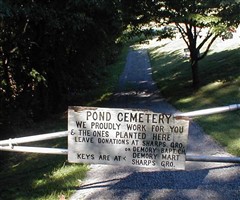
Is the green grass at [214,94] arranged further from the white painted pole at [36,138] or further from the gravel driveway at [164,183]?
the white painted pole at [36,138]

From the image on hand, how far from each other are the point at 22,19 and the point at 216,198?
390 inches

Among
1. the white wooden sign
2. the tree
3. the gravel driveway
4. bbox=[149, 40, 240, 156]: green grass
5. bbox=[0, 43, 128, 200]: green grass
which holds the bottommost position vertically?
bbox=[0, 43, 128, 200]: green grass

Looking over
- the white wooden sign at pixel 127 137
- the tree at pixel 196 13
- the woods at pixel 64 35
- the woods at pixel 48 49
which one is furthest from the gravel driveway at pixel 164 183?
the tree at pixel 196 13

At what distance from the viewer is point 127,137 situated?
426 centimetres

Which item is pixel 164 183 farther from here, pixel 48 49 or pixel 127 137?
pixel 48 49

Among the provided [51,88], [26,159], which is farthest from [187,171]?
[51,88]

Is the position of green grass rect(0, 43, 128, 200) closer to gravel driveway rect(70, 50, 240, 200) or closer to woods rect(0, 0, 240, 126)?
gravel driveway rect(70, 50, 240, 200)

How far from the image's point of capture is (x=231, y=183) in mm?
5383

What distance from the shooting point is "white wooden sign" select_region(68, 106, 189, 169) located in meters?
4.15

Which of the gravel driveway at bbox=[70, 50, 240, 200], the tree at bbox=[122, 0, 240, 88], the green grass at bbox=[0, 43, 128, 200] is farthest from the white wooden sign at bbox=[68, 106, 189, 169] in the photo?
the tree at bbox=[122, 0, 240, 88]

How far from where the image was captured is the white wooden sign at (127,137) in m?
4.15

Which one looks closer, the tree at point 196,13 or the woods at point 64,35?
the woods at point 64,35

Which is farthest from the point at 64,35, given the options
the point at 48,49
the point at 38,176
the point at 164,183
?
the point at 164,183

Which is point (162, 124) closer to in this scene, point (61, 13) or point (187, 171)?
point (187, 171)
